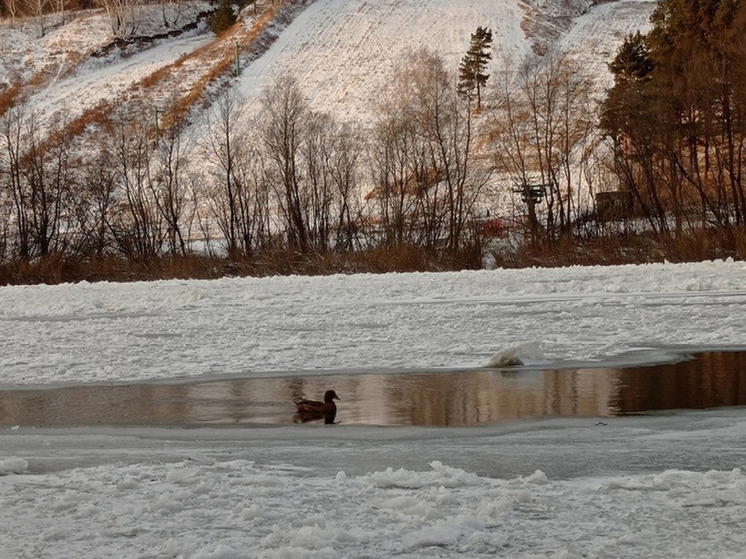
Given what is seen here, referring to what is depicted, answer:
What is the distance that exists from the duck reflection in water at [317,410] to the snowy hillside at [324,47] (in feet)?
183

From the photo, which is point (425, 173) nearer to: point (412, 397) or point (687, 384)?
point (687, 384)

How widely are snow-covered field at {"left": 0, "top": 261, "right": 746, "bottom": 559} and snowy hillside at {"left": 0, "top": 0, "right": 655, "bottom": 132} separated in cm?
5237

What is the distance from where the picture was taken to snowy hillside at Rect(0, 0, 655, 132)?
2726 inches

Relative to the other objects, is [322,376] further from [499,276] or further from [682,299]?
[499,276]

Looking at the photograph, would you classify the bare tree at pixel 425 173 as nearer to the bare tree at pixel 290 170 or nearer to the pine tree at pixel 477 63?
the bare tree at pixel 290 170

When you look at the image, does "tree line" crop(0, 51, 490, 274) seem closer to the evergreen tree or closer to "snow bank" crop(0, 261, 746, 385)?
"snow bank" crop(0, 261, 746, 385)

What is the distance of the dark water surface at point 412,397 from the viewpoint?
7797mm

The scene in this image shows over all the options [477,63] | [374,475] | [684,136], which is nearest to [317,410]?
[374,475]

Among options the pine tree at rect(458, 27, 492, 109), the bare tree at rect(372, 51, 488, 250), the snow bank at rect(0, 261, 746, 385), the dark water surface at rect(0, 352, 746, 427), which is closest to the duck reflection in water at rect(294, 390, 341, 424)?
the dark water surface at rect(0, 352, 746, 427)

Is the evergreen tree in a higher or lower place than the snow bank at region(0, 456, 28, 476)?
higher

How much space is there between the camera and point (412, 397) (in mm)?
8609

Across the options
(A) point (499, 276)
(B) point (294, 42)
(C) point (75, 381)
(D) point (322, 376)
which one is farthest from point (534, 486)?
(B) point (294, 42)

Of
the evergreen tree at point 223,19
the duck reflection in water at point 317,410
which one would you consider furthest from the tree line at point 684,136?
the evergreen tree at point 223,19

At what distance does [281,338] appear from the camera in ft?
43.6
